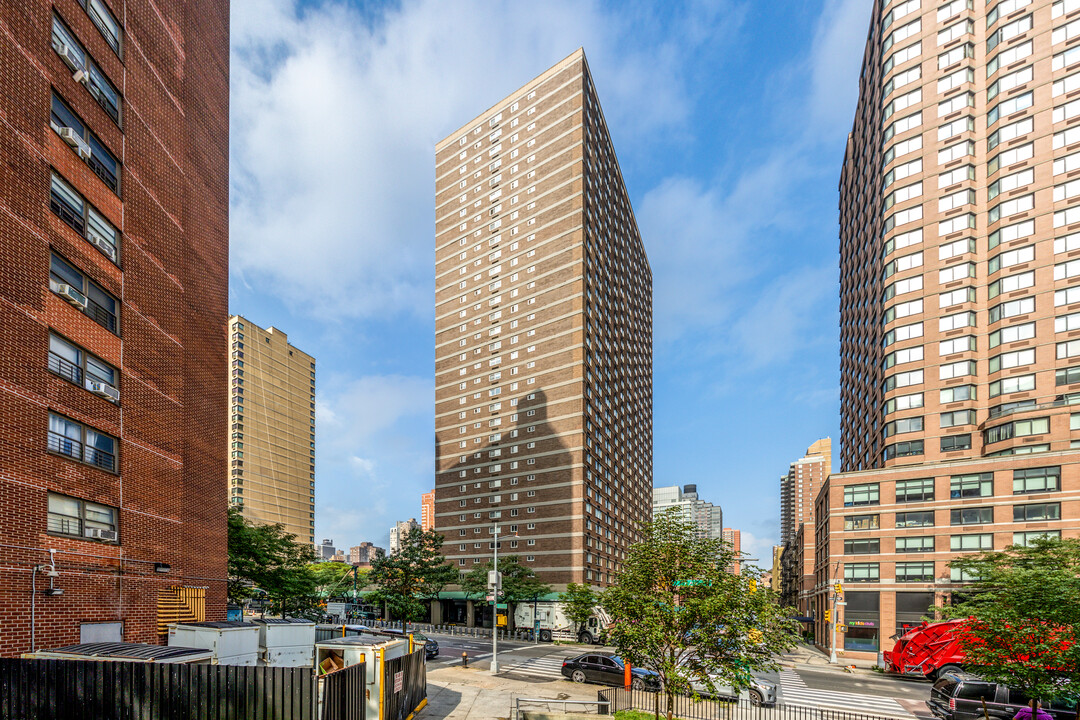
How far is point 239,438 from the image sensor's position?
142750 mm

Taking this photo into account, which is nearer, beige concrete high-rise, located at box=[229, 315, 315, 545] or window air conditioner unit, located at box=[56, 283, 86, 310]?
window air conditioner unit, located at box=[56, 283, 86, 310]

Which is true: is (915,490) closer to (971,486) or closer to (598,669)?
(971,486)

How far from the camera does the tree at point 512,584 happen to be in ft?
196

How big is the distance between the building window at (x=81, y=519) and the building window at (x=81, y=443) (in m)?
1.19

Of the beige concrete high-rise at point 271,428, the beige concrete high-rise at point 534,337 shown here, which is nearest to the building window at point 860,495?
the beige concrete high-rise at point 534,337

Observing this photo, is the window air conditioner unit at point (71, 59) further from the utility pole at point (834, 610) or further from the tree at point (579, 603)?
the utility pole at point (834, 610)

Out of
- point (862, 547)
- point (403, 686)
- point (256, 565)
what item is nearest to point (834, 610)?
point (862, 547)

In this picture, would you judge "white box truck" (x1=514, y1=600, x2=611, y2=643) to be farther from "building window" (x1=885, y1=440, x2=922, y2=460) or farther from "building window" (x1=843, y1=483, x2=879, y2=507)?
"building window" (x1=885, y1=440, x2=922, y2=460)

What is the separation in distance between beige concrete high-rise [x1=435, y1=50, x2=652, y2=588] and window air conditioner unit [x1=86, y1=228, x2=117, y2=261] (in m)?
55.4

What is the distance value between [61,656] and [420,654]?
34.2ft

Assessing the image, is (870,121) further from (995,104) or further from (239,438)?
(239,438)

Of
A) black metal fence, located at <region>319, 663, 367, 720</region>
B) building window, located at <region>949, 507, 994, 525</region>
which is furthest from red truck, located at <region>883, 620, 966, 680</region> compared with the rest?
black metal fence, located at <region>319, 663, 367, 720</region>

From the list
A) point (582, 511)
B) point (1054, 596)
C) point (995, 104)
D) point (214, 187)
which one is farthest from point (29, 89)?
point (995, 104)

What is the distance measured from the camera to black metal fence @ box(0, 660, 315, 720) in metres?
12.2
